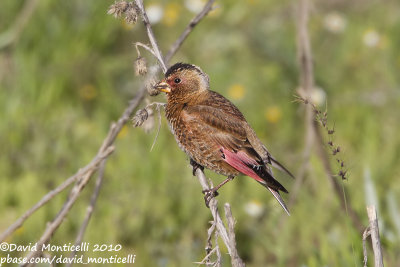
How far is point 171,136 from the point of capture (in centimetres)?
637

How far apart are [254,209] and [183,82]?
1.72m

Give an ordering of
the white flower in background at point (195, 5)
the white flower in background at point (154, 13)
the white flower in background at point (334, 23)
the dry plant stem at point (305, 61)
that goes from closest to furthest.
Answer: the dry plant stem at point (305, 61)
the white flower in background at point (154, 13)
the white flower in background at point (195, 5)
the white flower in background at point (334, 23)

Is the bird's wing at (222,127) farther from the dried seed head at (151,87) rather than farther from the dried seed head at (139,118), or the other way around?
the dried seed head at (139,118)

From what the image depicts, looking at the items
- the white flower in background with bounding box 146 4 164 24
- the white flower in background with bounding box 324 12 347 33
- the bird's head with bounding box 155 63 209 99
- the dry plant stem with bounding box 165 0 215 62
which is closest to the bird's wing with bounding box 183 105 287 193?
the bird's head with bounding box 155 63 209 99

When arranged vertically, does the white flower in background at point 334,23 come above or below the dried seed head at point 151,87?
above

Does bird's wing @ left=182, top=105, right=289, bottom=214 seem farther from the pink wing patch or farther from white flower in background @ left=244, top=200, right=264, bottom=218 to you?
white flower in background @ left=244, top=200, right=264, bottom=218

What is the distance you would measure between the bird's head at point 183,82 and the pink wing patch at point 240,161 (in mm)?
394

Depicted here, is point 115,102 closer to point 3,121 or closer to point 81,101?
point 81,101

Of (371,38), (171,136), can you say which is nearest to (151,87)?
(171,136)

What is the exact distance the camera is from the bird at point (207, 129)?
3.67 m

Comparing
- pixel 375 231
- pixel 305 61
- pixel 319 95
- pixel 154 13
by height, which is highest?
pixel 154 13

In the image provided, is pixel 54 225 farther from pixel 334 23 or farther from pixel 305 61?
pixel 334 23

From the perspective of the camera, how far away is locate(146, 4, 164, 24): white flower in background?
283 inches

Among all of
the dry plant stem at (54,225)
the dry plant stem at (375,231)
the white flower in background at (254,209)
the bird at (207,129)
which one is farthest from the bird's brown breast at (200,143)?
the white flower in background at (254,209)
